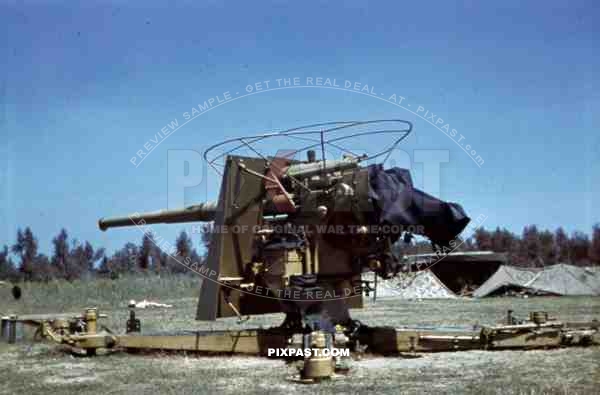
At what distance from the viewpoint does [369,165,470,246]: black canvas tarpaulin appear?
945 centimetres

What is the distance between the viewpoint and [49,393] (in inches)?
315

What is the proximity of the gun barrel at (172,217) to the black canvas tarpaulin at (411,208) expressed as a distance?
9.88ft

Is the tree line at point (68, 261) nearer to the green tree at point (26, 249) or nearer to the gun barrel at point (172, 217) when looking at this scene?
the green tree at point (26, 249)

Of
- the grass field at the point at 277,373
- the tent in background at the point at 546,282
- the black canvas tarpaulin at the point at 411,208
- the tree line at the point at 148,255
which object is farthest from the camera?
the tree line at the point at 148,255

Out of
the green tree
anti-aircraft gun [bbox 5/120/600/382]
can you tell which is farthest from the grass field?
the green tree

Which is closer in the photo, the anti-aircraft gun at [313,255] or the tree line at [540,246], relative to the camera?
the anti-aircraft gun at [313,255]

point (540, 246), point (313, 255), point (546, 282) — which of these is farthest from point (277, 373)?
point (540, 246)

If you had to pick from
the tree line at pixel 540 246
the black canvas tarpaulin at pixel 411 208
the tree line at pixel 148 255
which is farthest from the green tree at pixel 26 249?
the black canvas tarpaulin at pixel 411 208

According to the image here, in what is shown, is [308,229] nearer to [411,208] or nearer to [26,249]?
[411,208]

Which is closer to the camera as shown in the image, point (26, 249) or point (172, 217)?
point (172, 217)

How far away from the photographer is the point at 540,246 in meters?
67.4

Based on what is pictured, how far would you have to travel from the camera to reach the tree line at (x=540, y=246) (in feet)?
198

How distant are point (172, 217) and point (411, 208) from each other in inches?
173

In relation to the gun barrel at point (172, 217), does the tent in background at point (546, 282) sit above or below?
below
